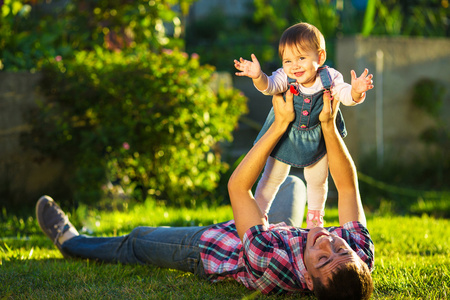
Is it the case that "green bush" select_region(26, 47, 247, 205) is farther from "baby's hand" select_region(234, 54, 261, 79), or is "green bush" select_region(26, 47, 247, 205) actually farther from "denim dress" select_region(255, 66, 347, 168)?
"baby's hand" select_region(234, 54, 261, 79)

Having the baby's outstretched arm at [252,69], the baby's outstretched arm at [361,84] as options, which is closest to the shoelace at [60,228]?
the baby's outstretched arm at [252,69]

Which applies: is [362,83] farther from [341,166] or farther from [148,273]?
[148,273]

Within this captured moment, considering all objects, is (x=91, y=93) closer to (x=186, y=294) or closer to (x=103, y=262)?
(x=103, y=262)

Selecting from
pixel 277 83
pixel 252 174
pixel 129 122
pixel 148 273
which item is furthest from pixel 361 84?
pixel 129 122

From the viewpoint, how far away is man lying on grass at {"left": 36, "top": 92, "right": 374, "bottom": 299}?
225cm

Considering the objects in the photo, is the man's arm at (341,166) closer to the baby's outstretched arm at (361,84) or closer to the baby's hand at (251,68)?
the baby's outstretched arm at (361,84)

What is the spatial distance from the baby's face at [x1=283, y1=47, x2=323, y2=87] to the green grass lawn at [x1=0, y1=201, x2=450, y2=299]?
98 centimetres

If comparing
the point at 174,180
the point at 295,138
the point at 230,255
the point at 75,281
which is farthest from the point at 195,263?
the point at 174,180

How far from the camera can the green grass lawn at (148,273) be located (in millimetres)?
2648

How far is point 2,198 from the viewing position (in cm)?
507

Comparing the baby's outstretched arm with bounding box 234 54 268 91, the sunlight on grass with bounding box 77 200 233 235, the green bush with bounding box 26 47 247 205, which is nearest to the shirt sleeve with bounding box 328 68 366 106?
the baby's outstretched arm with bounding box 234 54 268 91

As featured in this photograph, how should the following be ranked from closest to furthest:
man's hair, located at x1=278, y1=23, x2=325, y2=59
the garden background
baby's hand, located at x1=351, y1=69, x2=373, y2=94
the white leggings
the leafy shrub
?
baby's hand, located at x1=351, y1=69, x2=373, y2=94, man's hair, located at x1=278, y1=23, x2=325, y2=59, the white leggings, the garden background, the leafy shrub

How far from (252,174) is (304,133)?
346 millimetres

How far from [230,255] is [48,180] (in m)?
3.06
